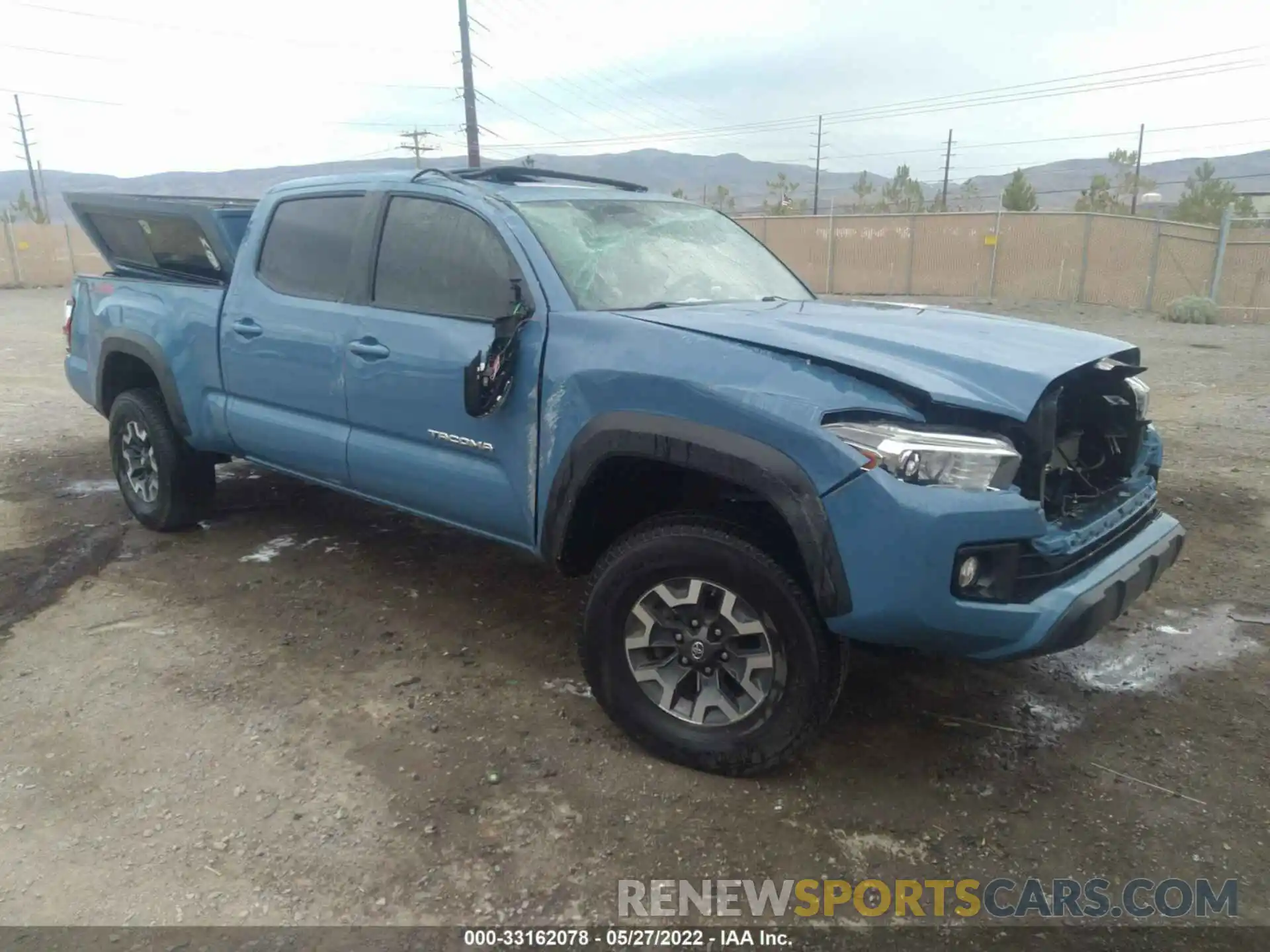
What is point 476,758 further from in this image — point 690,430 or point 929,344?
point 929,344

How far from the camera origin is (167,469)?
16.6ft

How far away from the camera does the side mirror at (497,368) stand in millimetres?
3240

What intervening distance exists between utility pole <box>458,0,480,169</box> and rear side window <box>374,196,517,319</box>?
85.9 ft

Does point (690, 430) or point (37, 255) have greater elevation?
point (690, 430)

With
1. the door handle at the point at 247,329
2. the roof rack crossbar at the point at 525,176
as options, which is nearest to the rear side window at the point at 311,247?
the door handle at the point at 247,329

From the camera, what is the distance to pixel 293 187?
14.9 ft

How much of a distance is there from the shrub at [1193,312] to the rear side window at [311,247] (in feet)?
58.7

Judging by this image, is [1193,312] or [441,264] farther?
[1193,312]

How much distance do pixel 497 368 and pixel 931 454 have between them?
1518 mm

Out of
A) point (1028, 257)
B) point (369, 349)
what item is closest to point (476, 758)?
point (369, 349)

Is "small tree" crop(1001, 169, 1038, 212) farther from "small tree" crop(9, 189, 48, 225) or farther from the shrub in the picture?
"small tree" crop(9, 189, 48, 225)

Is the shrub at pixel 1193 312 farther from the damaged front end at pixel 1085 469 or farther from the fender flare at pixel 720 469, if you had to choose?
the fender flare at pixel 720 469

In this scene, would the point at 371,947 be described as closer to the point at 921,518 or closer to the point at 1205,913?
the point at 921,518

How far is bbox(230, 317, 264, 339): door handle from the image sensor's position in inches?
172
